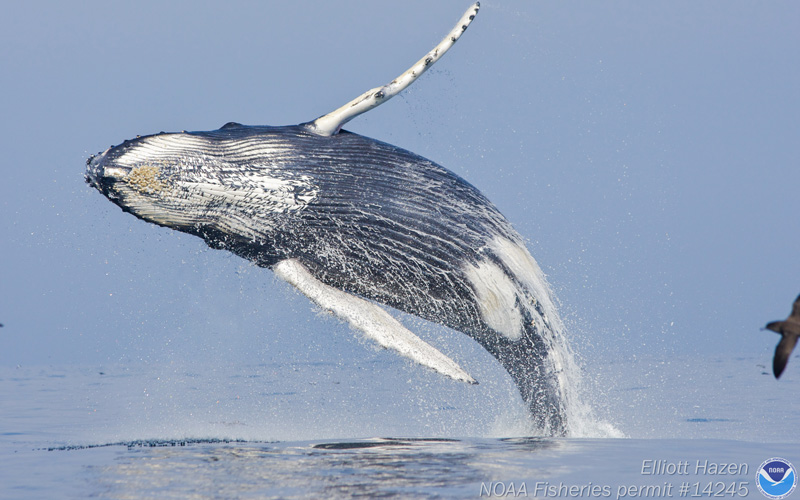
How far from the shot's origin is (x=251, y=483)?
6.59 m

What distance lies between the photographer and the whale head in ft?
29.8

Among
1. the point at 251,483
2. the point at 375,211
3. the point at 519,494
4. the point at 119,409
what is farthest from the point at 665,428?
the point at 119,409

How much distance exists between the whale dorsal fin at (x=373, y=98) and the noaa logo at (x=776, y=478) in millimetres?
5676

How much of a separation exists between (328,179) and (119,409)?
954 centimetres

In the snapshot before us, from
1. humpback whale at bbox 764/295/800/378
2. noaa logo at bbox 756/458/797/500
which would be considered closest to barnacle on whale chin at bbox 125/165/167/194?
humpback whale at bbox 764/295/800/378

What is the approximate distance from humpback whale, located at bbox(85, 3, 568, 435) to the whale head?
0.01 metres

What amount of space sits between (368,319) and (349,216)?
122cm

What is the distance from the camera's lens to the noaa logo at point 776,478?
6.63m

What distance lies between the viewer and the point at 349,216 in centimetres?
930

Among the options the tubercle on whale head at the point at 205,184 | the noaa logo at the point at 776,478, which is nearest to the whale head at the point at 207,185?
the tubercle on whale head at the point at 205,184

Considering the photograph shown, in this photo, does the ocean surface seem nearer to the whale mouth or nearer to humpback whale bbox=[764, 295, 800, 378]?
humpback whale bbox=[764, 295, 800, 378]

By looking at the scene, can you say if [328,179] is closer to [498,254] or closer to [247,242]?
[247,242]

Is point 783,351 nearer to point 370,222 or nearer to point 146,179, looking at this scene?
point 370,222

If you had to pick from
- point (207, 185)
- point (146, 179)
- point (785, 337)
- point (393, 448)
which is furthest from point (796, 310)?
point (146, 179)
